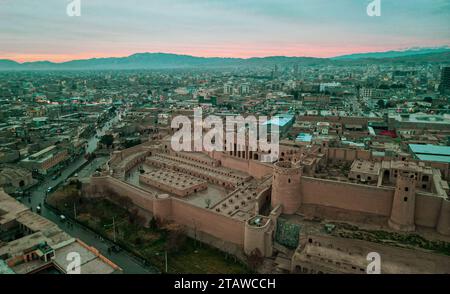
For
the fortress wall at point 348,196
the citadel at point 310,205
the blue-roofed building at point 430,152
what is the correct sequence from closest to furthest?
the citadel at point 310,205 → the fortress wall at point 348,196 → the blue-roofed building at point 430,152

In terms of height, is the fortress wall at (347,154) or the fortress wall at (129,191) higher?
the fortress wall at (347,154)

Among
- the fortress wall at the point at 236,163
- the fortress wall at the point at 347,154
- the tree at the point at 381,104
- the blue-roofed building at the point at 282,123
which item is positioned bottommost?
the fortress wall at the point at 236,163

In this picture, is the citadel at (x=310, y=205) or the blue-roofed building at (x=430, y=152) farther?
the blue-roofed building at (x=430, y=152)

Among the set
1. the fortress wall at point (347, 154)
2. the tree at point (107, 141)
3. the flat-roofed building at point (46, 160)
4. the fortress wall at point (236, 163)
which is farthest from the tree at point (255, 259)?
the tree at point (107, 141)

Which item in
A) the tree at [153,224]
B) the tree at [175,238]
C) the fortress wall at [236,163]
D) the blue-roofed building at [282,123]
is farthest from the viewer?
the blue-roofed building at [282,123]

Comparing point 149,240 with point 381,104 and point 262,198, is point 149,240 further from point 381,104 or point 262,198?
point 381,104

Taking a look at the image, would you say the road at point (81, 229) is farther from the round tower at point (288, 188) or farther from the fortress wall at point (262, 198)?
the round tower at point (288, 188)
